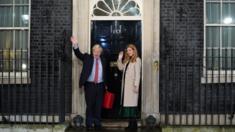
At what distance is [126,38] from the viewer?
1328 cm

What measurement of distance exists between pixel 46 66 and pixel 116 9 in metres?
2.04

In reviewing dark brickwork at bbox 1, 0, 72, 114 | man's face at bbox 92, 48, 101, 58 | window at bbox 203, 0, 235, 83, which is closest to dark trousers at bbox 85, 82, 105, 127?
man's face at bbox 92, 48, 101, 58

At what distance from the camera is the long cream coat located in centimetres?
1207

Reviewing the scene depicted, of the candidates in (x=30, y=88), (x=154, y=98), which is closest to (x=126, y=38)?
(x=154, y=98)

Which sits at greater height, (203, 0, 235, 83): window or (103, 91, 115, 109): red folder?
(203, 0, 235, 83): window

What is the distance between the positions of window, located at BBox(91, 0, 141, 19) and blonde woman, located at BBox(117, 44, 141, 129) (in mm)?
1380

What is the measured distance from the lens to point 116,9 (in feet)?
43.7

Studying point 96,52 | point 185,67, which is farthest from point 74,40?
point 185,67

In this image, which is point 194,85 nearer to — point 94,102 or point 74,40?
point 94,102

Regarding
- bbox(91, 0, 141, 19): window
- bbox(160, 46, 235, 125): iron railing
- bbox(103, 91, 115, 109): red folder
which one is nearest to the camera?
bbox(103, 91, 115, 109): red folder

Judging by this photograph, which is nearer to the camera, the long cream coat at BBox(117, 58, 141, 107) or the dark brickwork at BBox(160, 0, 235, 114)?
the long cream coat at BBox(117, 58, 141, 107)

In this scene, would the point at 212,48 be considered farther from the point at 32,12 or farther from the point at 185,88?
the point at 32,12

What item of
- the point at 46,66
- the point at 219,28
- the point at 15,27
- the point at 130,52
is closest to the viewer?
the point at 130,52

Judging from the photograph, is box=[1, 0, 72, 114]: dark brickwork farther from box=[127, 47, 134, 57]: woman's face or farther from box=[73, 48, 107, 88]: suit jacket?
box=[127, 47, 134, 57]: woman's face
